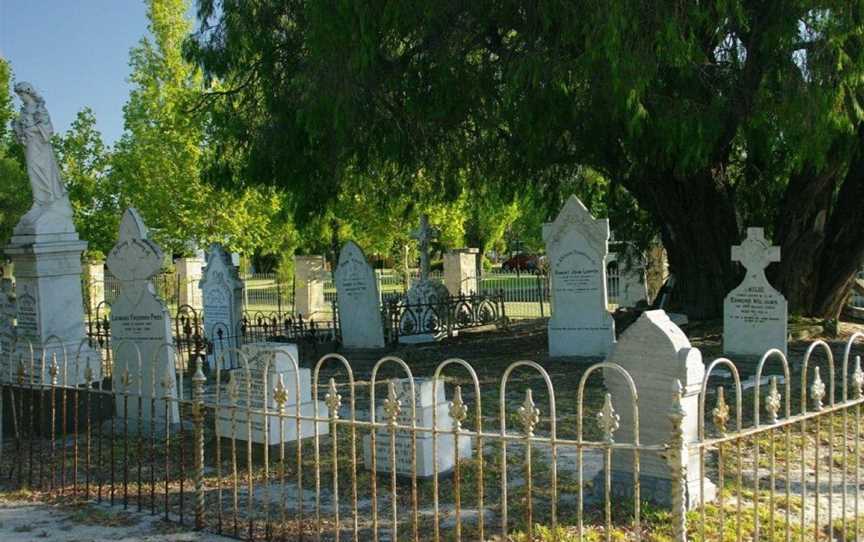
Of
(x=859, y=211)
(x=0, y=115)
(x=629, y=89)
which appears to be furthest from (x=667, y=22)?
(x=0, y=115)

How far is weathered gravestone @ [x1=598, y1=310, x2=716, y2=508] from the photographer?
5.75 metres

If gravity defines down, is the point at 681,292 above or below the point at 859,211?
below

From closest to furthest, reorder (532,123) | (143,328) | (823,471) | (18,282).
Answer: (823,471) → (143,328) → (18,282) → (532,123)

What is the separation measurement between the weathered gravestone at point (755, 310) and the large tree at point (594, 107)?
1516 mm

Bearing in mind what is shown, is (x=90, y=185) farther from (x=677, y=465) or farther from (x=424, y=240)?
(x=677, y=465)

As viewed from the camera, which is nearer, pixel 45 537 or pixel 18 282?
pixel 45 537

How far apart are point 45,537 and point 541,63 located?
7753 millimetres

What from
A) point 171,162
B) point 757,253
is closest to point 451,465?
point 757,253

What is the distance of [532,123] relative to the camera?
12.2 meters

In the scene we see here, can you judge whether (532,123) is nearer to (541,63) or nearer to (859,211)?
(541,63)

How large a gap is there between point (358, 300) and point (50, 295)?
570 cm

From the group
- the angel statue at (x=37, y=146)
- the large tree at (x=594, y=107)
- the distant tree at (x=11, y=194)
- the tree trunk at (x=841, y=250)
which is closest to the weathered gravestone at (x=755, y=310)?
the large tree at (x=594, y=107)

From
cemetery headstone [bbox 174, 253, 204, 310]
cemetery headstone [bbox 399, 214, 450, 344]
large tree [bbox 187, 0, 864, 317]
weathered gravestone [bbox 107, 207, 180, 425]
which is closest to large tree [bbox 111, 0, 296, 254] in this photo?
cemetery headstone [bbox 174, 253, 204, 310]

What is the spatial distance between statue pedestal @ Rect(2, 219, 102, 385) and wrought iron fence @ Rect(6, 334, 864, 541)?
1.22 metres
